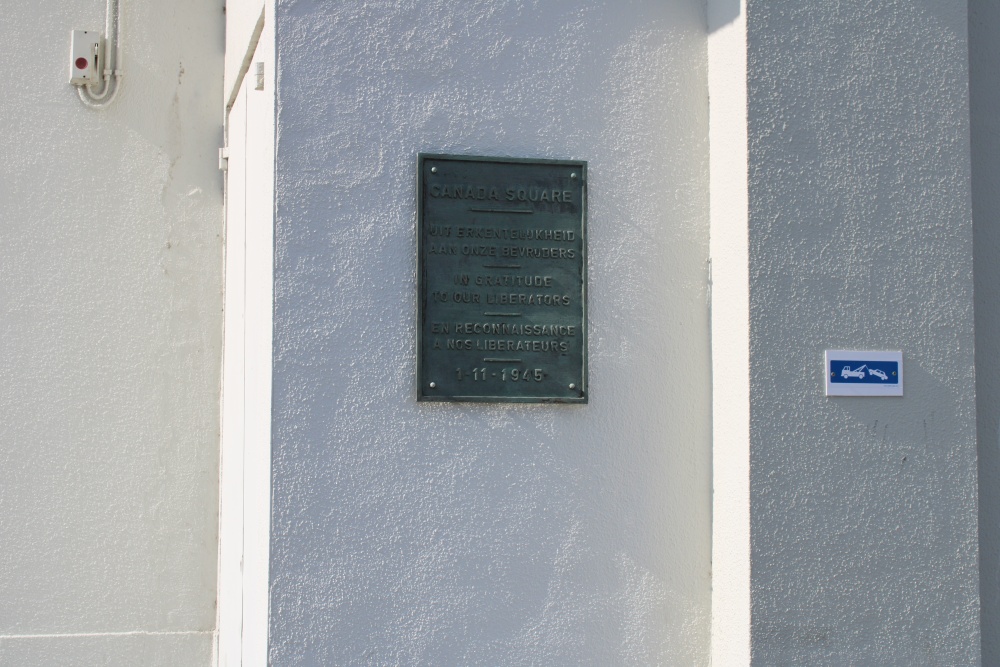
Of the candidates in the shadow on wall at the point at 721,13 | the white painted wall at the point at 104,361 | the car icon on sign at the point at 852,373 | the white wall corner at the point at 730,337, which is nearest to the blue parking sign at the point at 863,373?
the car icon on sign at the point at 852,373

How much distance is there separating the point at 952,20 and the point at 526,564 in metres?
2.48

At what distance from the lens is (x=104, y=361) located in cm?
499

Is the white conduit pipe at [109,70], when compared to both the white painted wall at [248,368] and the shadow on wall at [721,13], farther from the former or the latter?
the shadow on wall at [721,13]

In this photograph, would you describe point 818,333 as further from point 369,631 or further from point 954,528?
point 369,631

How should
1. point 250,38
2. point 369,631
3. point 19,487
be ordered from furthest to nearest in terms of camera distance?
point 19,487, point 250,38, point 369,631

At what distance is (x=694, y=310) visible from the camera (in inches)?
160

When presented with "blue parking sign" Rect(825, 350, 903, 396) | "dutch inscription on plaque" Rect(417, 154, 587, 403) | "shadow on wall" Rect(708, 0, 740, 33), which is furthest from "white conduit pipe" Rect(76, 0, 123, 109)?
"blue parking sign" Rect(825, 350, 903, 396)

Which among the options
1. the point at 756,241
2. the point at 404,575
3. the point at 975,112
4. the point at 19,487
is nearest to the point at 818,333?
the point at 756,241

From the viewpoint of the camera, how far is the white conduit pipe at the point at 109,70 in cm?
508

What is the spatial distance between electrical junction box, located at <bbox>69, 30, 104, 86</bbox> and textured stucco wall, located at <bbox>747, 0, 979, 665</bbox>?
9.63 feet

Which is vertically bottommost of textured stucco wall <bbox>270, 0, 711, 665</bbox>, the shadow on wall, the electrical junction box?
textured stucco wall <bbox>270, 0, 711, 665</bbox>

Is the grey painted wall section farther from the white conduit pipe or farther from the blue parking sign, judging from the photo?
the white conduit pipe

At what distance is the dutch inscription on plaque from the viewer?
3863 mm

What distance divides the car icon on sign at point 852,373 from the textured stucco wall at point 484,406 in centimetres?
49
